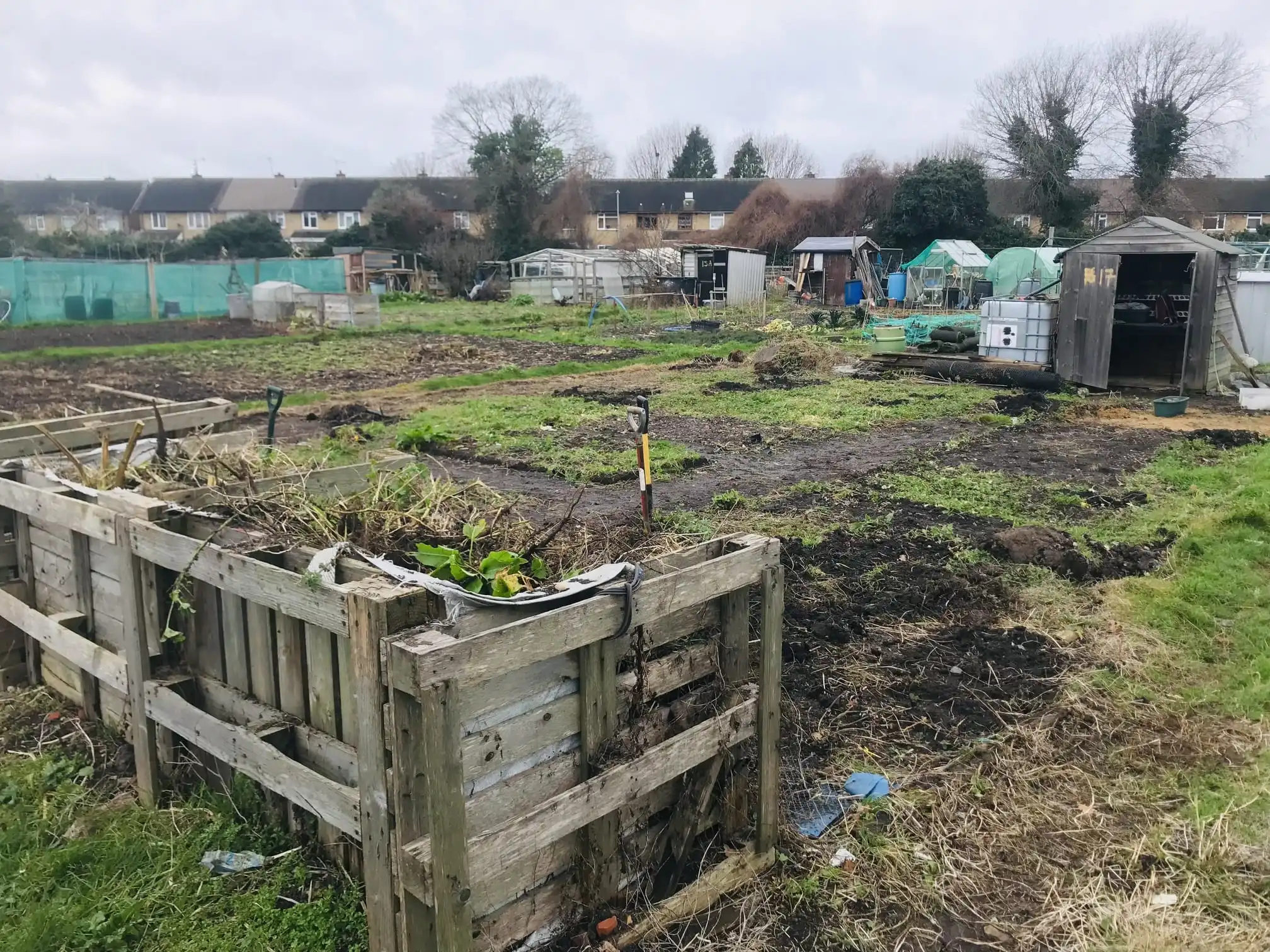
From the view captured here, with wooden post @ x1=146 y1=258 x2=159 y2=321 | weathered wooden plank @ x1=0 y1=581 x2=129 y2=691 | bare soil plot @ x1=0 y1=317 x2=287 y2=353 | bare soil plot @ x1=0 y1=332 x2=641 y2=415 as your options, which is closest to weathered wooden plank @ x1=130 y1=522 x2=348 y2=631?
weathered wooden plank @ x1=0 y1=581 x2=129 y2=691

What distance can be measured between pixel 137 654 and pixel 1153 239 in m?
19.9

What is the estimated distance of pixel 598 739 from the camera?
3449mm

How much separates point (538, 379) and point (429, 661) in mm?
19032

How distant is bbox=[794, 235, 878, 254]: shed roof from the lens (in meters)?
44.6

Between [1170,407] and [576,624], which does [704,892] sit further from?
→ [1170,407]

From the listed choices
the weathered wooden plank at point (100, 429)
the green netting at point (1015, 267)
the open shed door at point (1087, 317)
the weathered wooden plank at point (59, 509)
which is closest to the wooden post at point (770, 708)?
the weathered wooden plank at point (59, 509)

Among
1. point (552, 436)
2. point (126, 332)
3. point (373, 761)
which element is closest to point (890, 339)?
point (552, 436)

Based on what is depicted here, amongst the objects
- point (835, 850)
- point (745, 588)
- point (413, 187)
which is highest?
point (413, 187)

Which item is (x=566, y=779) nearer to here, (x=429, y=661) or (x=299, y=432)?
(x=429, y=661)

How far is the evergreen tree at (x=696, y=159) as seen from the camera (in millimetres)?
87250

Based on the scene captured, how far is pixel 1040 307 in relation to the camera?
68.2 ft

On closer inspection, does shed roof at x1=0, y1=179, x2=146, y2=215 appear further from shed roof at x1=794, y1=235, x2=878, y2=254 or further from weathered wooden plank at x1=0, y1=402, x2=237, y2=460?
weathered wooden plank at x1=0, y1=402, x2=237, y2=460

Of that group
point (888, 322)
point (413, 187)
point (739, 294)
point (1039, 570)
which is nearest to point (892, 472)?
point (1039, 570)

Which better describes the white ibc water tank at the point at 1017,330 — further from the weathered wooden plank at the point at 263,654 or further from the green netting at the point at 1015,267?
the weathered wooden plank at the point at 263,654
